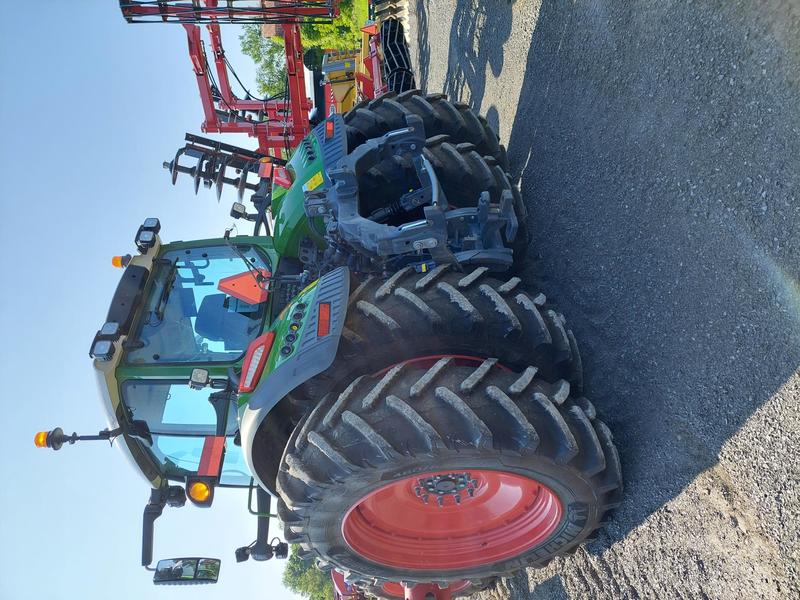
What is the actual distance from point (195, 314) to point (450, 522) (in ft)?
6.47

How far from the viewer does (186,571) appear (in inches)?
134

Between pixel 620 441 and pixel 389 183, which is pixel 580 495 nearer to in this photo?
pixel 620 441

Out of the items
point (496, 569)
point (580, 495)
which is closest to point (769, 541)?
point (580, 495)

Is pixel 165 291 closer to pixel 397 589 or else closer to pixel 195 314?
pixel 195 314

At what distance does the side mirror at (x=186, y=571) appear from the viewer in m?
3.36

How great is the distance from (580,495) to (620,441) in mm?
539

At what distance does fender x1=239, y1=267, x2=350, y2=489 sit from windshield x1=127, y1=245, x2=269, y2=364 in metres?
0.69

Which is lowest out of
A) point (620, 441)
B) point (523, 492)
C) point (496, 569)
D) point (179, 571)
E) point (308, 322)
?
point (179, 571)

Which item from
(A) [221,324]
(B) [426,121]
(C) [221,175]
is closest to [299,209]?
(A) [221,324]

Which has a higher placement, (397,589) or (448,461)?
(448,461)

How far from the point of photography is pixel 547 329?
2709 millimetres

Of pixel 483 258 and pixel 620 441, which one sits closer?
pixel 620 441

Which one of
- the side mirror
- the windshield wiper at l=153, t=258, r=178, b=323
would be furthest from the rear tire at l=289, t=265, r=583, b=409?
the side mirror

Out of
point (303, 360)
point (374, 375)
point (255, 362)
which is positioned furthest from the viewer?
point (255, 362)
